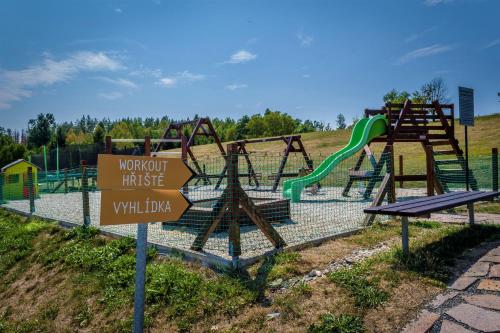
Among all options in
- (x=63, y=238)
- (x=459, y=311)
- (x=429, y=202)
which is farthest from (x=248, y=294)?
(x=63, y=238)

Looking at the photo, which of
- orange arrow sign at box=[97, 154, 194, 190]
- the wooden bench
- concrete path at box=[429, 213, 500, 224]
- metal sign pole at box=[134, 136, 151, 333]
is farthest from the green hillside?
metal sign pole at box=[134, 136, 151, 333]

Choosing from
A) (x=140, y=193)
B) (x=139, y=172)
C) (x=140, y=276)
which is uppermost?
(x=139, y=172)

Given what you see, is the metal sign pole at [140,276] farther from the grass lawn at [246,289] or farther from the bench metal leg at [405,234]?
the bench metal leg at [405,234]

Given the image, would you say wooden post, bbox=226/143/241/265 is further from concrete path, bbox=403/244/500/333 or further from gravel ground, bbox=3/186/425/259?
concrete path, bbox=403/244/500/333

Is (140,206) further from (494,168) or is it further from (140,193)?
(494,168)

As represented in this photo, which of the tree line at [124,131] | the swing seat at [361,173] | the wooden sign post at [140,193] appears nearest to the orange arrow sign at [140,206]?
the wooden sign post at [140,193]

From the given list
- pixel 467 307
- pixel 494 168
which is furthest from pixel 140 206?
pixel 494 168

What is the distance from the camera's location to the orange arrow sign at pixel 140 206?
2604 mm

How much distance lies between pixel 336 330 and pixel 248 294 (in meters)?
0.96

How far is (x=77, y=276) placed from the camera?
5047 millimetres

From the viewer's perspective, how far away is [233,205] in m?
4.31

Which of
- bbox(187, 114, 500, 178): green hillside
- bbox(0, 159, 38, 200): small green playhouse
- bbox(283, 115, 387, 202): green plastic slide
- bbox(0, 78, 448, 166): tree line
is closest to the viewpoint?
bbox(283, 115, 387, 202): green plastic slide

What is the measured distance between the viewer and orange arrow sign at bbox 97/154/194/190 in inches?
105

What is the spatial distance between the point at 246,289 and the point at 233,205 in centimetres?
A: 99
